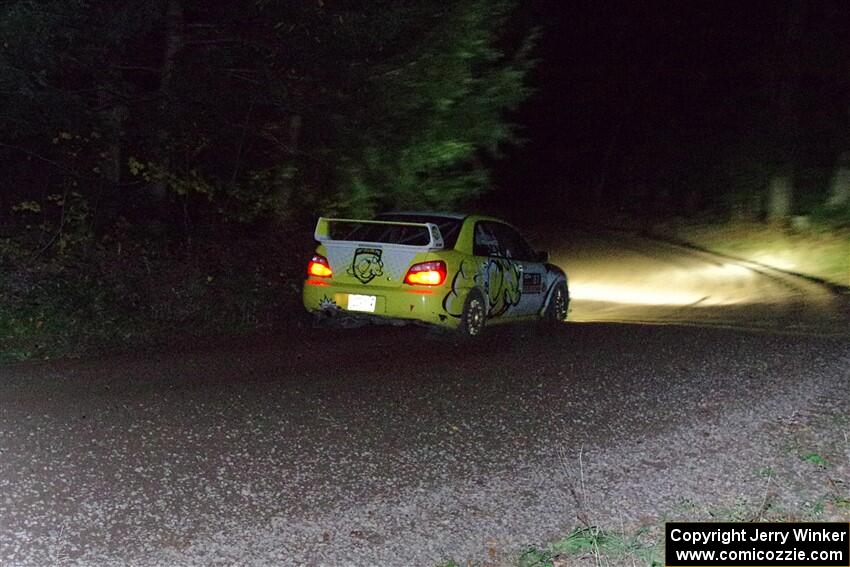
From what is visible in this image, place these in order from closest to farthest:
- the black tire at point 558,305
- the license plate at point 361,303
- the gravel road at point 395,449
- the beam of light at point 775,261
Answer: the gravel road at point 395,449 → the license plate at point 361,303 → the black tire at point 558,305 → the beam of light at point 775,261

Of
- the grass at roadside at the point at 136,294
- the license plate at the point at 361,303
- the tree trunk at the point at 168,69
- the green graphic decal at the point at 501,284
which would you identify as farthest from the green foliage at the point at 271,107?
the license plate at the point at 361,303

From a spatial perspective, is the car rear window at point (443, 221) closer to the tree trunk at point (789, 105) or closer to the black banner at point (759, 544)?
the black banner at point (759, 544)

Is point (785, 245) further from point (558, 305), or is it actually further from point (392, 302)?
point (392, 302)

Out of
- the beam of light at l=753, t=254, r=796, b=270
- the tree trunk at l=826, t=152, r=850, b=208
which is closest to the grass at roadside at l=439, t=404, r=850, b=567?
the beam of light at l=753, t=254, r=796, b=270

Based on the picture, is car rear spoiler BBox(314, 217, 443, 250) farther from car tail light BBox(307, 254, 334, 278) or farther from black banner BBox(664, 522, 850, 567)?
black banner BBox(664, 522, 850, 567)

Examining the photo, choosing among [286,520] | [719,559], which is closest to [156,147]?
[286,520]

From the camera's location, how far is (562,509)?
6129mm

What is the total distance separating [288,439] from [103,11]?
7.80 m

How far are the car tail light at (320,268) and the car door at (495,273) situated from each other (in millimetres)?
1747

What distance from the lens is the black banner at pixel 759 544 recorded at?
5488 millimetres

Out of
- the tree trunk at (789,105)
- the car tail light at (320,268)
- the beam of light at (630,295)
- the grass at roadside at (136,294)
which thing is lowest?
the grass at roadside at (136,294)

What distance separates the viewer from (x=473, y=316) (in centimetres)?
1201

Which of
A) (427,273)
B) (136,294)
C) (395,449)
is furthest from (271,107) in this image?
(395,449)

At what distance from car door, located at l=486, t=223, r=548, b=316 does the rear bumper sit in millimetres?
1776
